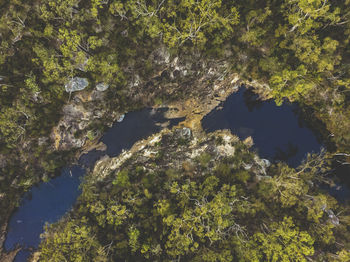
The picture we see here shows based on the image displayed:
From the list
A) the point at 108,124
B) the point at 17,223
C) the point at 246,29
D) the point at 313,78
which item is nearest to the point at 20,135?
the point at 108,124

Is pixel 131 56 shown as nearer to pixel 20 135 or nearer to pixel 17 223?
pixel 20 135

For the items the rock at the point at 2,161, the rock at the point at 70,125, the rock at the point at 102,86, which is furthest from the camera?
the rock at the point at 70,125

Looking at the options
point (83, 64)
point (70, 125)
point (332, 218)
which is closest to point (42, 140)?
point (70, 125)

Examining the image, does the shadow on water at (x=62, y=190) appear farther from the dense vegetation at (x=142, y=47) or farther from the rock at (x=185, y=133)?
the dense vegetation at (x=142, y=47)

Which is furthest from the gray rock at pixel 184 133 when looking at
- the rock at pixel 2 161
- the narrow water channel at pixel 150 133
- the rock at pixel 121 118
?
the rock at pixel 2 161

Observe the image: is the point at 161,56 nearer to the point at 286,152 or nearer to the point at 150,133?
the point at 150,133

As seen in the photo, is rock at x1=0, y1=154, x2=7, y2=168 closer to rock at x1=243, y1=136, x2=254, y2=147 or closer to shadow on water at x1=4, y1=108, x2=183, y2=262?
Result: shadow on water at x1=4, y1=108, x2=183, y2=262
